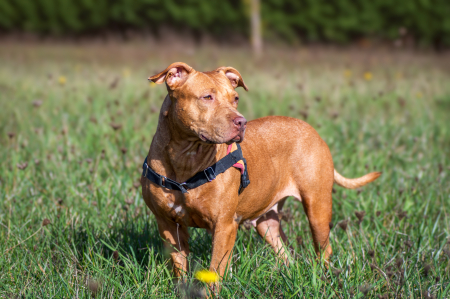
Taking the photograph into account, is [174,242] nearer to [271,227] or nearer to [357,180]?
[271,227]

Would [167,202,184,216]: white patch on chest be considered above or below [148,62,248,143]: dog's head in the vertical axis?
below

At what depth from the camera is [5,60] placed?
11.2 meters

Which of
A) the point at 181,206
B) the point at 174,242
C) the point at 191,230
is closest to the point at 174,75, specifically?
the point at 181,206

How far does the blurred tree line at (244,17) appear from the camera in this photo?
61.9 ft

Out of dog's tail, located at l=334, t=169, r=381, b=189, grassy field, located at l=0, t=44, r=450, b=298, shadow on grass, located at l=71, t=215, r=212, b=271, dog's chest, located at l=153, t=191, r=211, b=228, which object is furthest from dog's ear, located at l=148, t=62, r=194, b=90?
dog's tail, located at l=334, t=169, r=381, b=189

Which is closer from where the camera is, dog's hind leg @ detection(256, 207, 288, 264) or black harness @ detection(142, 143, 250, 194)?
black harness @ detection(142, 143, 250, 194)

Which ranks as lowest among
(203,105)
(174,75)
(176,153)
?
(176,153)

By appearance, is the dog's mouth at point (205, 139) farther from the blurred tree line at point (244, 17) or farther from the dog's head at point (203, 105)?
the blurred tree line at point (244, 17)

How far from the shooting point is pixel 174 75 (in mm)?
2734

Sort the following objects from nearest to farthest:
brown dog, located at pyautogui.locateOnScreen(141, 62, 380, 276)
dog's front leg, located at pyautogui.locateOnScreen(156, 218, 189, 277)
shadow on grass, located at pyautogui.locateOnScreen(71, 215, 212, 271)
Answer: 1. brown dog, located at pyautogui.locateOnScreen(141, 62, 380, 276)
2. dog's front leg, located at pyautogui.locateOnScreen(156, 218, 189, 277)
3. shadow on grass, located at pyautogui.locateOnScreen(71, 215, 212, 271)

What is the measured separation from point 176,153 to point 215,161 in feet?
0.82

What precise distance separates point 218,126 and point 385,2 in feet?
61.2

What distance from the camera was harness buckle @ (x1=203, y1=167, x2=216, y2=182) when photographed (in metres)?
2.66

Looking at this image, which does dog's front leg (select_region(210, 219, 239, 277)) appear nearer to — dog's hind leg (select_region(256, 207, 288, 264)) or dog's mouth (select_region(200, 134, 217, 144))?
dog's mouth (select_region(200, 134, 217, 144))
